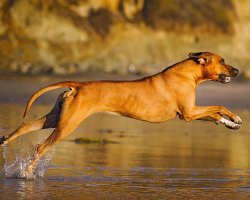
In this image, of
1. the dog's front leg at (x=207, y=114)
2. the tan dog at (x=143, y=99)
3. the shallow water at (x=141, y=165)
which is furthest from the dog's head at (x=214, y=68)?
the shallow water at (x=141, y=165)

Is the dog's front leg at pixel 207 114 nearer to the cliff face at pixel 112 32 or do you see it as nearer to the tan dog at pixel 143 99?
the tan dog at pixel 143 99

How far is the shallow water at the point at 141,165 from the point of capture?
1426 centimetres

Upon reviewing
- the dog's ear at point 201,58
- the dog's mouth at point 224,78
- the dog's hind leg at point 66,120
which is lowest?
the dog's hind leg at point 66,120

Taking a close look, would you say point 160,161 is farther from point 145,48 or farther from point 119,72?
point 145,48

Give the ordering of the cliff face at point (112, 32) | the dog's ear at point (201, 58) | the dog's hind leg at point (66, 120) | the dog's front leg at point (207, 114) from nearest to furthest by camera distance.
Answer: the dog's hind leg at point (66, 120) < the dog's front leg at point (207, 114) < the dog's ear at point (201, 58) < the cliff face at point (112, 32)

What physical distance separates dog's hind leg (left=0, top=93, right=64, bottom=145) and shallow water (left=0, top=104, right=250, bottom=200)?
692 millimetres

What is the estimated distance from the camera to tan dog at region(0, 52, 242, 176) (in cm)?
1576

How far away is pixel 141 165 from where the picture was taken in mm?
17219

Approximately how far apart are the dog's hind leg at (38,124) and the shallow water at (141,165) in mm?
692

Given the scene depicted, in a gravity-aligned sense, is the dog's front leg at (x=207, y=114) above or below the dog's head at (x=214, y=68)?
below

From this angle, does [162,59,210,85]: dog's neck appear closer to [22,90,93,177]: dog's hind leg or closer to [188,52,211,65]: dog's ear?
[188,52,211,65]: dog's ear

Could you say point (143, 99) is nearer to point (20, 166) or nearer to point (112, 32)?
point (20, 166)

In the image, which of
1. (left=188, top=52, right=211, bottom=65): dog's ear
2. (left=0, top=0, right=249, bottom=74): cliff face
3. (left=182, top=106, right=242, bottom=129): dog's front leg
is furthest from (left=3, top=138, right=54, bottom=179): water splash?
(left=0, top=0, right=249, bottom=74): cliff face

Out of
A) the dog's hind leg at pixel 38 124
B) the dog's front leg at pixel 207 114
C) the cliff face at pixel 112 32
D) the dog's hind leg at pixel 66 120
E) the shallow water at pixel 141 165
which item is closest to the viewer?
the shallow water at pixel 141 165
